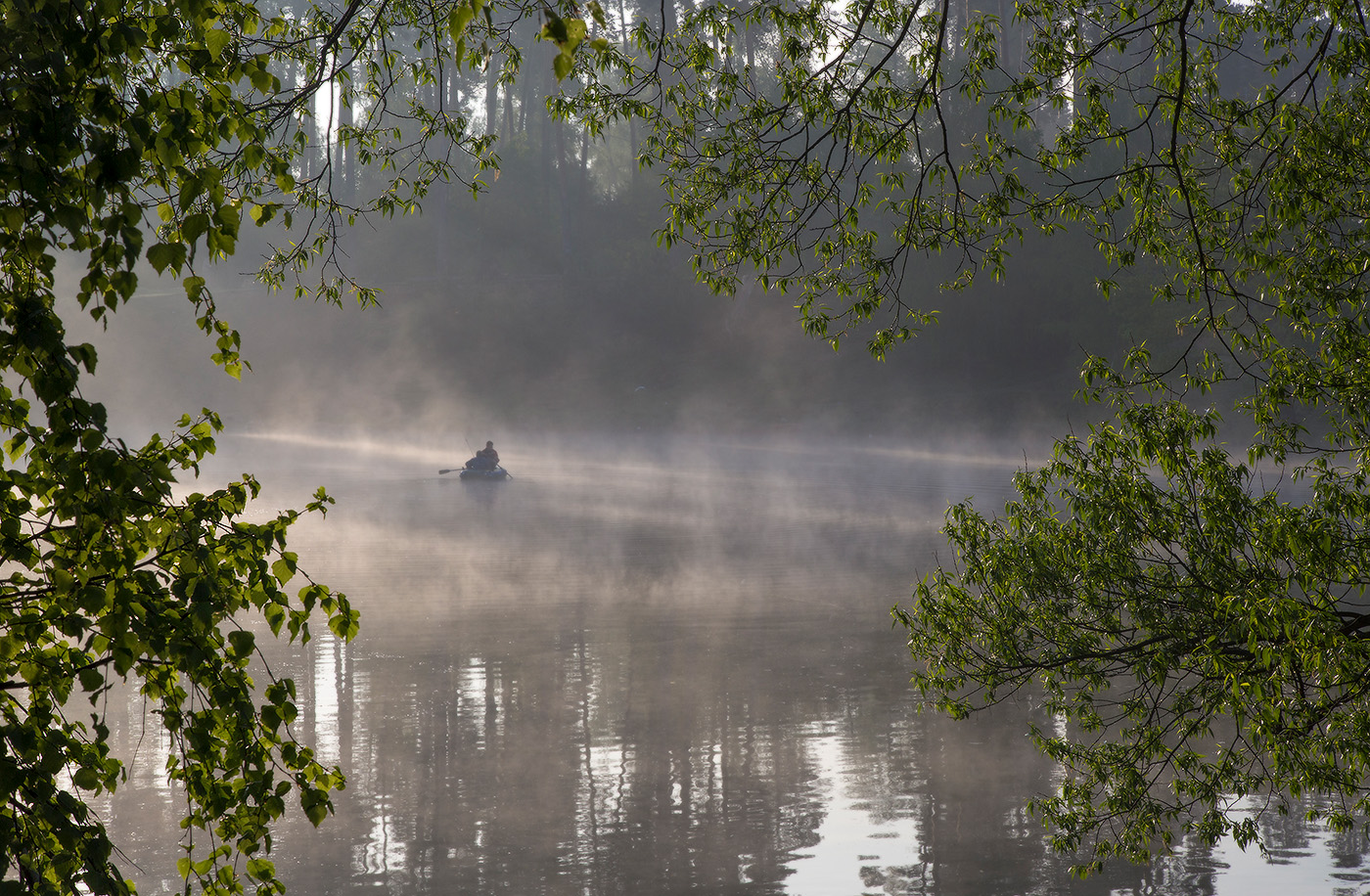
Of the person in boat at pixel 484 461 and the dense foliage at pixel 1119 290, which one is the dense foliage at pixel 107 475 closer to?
the dense foliage at pixel 1119 290

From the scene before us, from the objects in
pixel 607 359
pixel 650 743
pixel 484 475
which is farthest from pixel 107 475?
pixel 607 359

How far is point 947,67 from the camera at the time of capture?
37.9 metres

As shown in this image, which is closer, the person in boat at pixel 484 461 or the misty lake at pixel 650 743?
the misty lake at pixel 650 743

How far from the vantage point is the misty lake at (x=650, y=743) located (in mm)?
8625

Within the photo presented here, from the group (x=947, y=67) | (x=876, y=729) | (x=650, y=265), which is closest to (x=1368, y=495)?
(x=876, y=729)

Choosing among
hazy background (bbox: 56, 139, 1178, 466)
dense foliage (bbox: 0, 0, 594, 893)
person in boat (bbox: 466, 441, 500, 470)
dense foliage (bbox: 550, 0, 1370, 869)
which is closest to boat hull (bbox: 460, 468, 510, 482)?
person in boat (bbox: 466, 441, 500, 470)

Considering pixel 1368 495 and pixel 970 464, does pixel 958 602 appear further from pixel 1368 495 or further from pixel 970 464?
pixel 970 464

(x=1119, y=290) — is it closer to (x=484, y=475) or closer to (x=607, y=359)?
(x=484, y=475)

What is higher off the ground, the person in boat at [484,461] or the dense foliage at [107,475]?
the person in boat at [484,461]

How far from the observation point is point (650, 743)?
11242 millimetres

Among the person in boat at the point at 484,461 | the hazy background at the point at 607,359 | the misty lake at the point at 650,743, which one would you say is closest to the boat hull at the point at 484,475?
the person in boat at the point at 484,461

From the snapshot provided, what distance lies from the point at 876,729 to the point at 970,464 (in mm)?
23955

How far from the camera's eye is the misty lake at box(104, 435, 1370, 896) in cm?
862

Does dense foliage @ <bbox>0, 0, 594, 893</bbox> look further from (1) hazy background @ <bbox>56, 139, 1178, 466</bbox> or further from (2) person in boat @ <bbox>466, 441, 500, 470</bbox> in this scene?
(1) hazy background @ <bbox>56, 139, 1178, 466</bbox>
